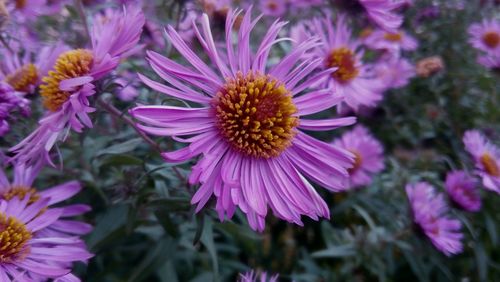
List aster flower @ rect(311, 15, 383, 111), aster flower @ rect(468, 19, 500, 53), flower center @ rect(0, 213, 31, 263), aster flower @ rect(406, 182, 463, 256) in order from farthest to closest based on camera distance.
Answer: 1. aster flower @ rect(468, 19, 500, 53)
2. aster flower @ rect(311, 15, 383, 111)
3. aster flower @ rect(406, 182, 463, 256)
4. flower center @ rect(0, 213, 31, 263)

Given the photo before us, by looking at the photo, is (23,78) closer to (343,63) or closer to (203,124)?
(203,124)

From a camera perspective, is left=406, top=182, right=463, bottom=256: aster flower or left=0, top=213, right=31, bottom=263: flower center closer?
left=0, top=213, right=31, bottom=263: flower center

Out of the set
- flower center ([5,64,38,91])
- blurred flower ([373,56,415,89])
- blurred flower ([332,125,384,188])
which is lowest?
blurred flower ([332,125,384,188])

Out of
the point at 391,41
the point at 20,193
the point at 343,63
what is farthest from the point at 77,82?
the point at 391,41

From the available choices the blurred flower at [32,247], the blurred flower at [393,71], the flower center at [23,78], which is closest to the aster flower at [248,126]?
the blurred flower at [32,247]

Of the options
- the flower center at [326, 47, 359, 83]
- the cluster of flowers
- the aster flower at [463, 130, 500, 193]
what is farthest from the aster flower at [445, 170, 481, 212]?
the cluster of flowers

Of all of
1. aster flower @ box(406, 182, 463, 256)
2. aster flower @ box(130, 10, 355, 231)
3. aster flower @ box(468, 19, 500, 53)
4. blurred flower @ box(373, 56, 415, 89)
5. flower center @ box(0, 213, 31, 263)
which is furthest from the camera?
aster flower @ box(468, 19, 500, 53)

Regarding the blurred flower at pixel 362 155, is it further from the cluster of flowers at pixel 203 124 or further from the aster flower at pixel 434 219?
the cluster of flowers at pixel 203 124

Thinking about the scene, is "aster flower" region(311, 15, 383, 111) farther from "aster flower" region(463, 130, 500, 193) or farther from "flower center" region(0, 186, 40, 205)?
"flower center" region(0, 186, 40, 205)
